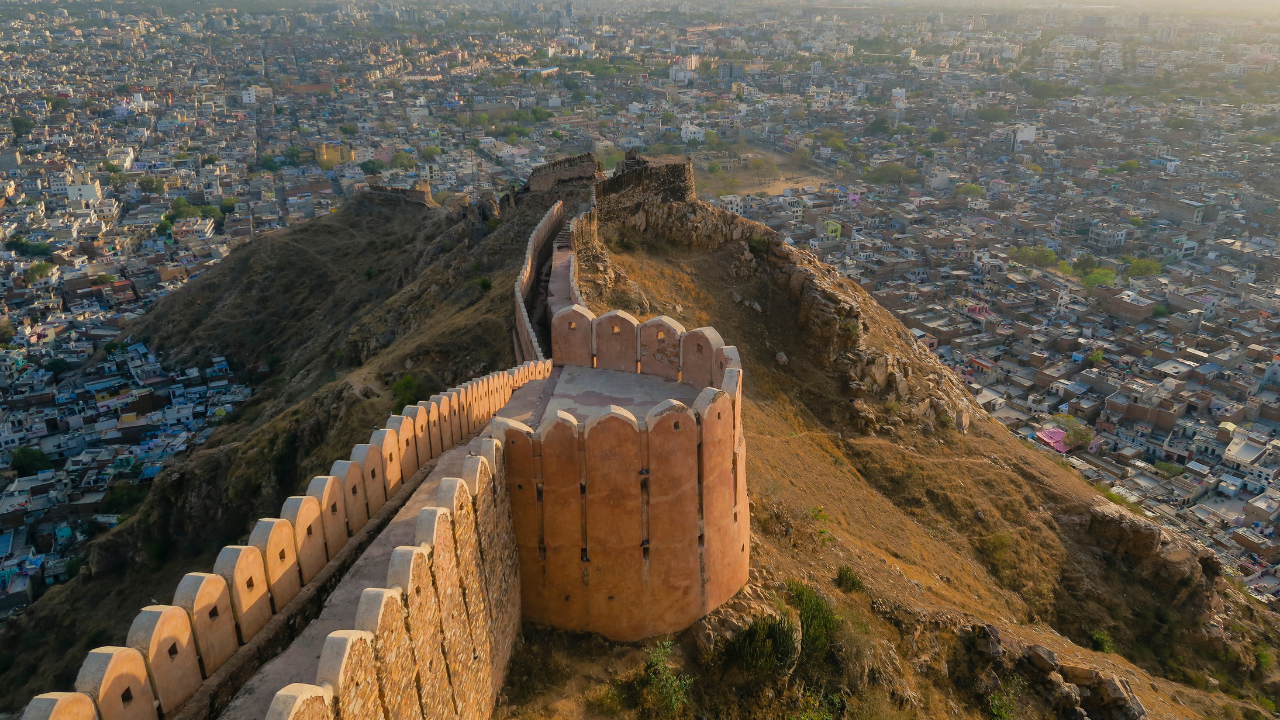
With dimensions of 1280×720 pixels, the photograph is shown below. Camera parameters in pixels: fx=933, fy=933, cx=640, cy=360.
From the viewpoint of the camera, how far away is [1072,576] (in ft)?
66.8

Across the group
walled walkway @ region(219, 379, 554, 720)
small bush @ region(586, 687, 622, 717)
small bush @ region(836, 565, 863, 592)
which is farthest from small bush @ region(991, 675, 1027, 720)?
walled walkway @ region(219, 379, 554, 720)

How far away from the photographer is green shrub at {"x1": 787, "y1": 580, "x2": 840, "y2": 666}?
11.7 metres

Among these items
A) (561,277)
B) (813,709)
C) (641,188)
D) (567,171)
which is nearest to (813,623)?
(813,709)

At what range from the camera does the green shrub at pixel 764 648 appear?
10.7 meters

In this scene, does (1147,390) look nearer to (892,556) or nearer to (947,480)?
(947,480)

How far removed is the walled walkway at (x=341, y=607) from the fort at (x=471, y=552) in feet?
0.06

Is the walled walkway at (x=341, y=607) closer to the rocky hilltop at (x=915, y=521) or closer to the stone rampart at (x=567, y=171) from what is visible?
the rocky hilltop at (x=915, y=521)

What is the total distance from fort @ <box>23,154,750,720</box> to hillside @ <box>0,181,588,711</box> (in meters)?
9.73

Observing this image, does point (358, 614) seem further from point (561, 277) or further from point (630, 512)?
point (561, 277)

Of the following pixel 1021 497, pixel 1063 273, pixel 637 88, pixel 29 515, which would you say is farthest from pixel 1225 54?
pixel 29 515

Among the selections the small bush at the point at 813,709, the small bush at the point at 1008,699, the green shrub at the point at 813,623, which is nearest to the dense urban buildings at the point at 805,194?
the small bush at the point at 1008,699

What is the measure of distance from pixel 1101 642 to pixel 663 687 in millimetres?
12879

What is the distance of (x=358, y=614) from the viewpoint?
6715 mm

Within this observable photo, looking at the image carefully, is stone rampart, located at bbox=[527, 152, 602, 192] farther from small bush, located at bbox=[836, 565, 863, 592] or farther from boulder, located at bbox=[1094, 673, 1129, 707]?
boulder, located at bbox=[1094, 673, 1129, 707]
